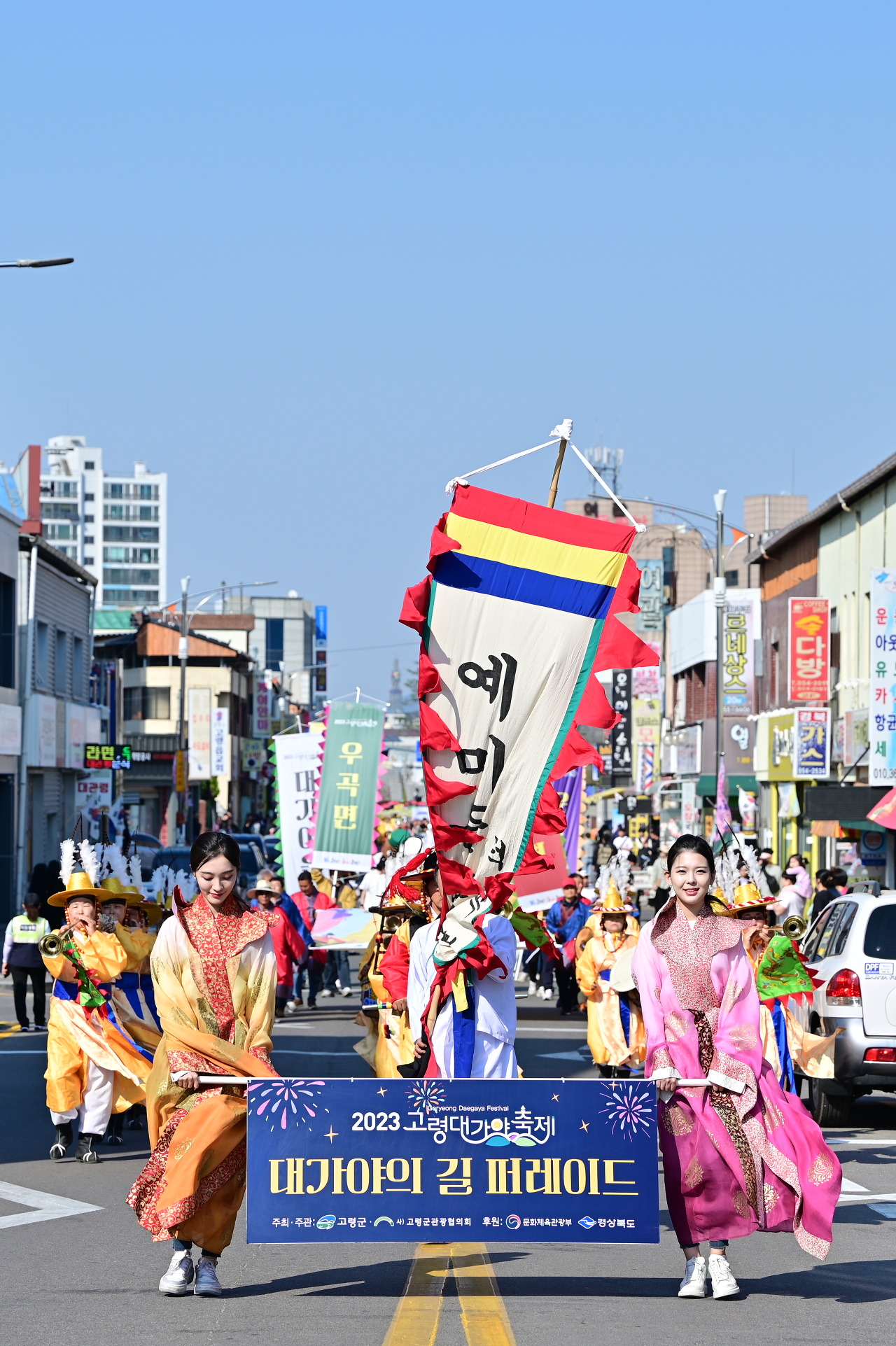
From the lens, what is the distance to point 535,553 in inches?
325

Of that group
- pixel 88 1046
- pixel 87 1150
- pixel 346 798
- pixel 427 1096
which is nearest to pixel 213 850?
pixel 427 1096

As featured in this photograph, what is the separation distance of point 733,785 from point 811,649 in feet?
39.5

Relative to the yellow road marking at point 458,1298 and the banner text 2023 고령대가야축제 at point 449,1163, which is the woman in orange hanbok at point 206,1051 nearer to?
the banner text 2023 고령대가야축제 at point 449,1163

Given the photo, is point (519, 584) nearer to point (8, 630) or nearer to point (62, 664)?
point (8, 630)

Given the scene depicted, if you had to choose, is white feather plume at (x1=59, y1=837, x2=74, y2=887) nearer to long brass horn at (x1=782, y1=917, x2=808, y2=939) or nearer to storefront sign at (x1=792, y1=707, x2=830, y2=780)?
long brass horn at (x1=782, y1=917, x2=808, y2=939)

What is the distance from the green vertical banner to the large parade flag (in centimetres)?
1413

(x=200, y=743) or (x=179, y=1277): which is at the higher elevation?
(x=200, y=743)

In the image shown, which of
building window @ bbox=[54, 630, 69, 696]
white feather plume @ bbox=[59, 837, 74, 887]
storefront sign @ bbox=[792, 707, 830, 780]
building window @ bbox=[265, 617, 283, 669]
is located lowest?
white feather plume @ bbox=[59, 837, 74, 887]

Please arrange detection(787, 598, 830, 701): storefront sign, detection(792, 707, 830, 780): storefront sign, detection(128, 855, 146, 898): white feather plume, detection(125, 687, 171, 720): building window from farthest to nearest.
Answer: detection(125, 687, 171, 720): building window < detection(792, 707, 830, 780): storefront sign < detection(787, 598, 830, 701): storefront sign < detection(128, 855, 146, 898): white feather plume

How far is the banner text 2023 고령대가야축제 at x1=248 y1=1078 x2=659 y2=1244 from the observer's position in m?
6.76

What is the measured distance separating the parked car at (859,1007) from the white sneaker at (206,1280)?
6.66 m

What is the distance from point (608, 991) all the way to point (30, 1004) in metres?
9.86

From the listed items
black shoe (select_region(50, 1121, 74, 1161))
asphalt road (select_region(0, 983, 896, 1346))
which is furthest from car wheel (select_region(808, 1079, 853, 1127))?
black shoe (select_region(50, 1121, 74, 1161))

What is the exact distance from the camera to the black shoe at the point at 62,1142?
11.3m
